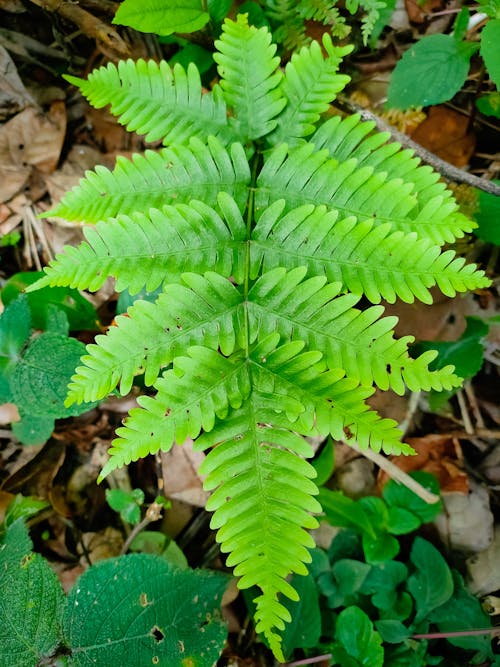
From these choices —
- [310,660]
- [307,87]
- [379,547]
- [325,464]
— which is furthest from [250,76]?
[310,660]

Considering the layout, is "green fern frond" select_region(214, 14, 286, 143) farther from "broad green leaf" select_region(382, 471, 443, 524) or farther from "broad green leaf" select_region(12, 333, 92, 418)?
"broad green leaf" select_region(382, 471, 443, 524)

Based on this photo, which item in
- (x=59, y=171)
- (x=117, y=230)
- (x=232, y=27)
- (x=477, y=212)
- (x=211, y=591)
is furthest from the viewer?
(x=59, y=171)

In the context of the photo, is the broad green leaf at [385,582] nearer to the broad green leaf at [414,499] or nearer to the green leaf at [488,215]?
the broad green leaf at [414,499]

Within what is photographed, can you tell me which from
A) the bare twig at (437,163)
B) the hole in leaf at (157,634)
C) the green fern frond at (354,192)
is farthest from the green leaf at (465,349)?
the hole in leaf at (157,634)

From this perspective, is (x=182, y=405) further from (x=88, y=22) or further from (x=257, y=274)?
(x=88, y=22)

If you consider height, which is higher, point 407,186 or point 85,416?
point 407,186

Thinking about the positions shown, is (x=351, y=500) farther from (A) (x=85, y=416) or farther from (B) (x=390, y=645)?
(A) (x=85, y=416)

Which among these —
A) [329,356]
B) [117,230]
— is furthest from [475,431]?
[117,230]
